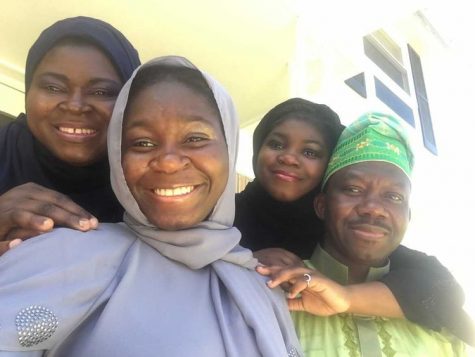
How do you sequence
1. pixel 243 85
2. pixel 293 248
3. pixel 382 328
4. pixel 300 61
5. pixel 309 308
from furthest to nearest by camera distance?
1. pixel 243 85
2. pixel 300 61
3. pixel 293 248
4. pixel 382 328
5. pixel 309 308

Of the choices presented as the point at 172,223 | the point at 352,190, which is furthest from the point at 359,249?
the point at 172,223

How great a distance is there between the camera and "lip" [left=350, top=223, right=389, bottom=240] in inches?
66.3

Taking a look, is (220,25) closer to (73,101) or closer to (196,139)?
(73,101)

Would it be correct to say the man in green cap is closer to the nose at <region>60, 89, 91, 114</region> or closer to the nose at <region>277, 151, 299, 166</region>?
the nose at <region>277, 151, 299, 166</region>

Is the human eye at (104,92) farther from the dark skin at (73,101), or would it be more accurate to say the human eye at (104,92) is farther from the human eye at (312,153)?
the human eye at (312,153)

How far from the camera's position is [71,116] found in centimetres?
159

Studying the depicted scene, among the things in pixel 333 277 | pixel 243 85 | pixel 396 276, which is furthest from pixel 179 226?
pixel 243 85

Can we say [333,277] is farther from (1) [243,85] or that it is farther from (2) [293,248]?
(1) [243,85]

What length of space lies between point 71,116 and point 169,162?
51cm

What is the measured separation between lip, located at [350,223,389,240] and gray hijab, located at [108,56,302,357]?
39 centimetres

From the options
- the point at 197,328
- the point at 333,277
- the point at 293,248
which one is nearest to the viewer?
the point at 197,328

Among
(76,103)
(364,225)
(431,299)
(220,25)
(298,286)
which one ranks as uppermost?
(220,25)

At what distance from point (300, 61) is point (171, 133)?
7.68ft

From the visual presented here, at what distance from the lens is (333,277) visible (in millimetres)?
1769
